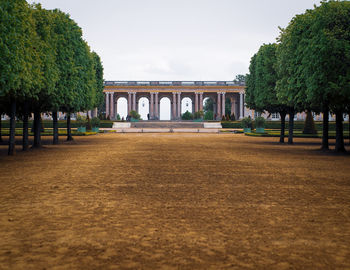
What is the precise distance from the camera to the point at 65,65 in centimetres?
2569

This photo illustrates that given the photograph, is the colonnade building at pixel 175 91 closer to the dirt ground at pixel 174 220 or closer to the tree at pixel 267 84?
the tree at pixel 267 84

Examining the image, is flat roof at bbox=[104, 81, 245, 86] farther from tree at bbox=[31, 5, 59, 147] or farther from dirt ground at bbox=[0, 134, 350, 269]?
dirt ground at bbox=[0, 134, 350, 269]

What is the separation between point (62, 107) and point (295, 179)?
21648mm

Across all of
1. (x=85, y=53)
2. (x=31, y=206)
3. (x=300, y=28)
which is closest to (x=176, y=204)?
(x=31, y=206)

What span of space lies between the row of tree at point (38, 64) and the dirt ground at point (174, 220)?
605cm

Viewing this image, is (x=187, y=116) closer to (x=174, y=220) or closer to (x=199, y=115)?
(x=199, y=115)

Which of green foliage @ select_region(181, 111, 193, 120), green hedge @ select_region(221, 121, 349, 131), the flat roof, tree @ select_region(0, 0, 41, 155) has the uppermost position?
the flat roof

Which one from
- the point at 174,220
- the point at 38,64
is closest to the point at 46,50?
the point at 38,64

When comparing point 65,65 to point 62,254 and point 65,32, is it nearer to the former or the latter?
point 65,32

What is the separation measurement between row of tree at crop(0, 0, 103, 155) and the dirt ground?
6050 mm

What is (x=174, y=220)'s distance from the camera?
680cm

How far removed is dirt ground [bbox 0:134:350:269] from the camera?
16.2 ft

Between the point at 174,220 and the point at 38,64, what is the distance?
1546 cm

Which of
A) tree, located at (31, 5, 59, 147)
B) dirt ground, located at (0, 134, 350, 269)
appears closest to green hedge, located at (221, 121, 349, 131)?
tree, located at (31, 5, 59, 147)
